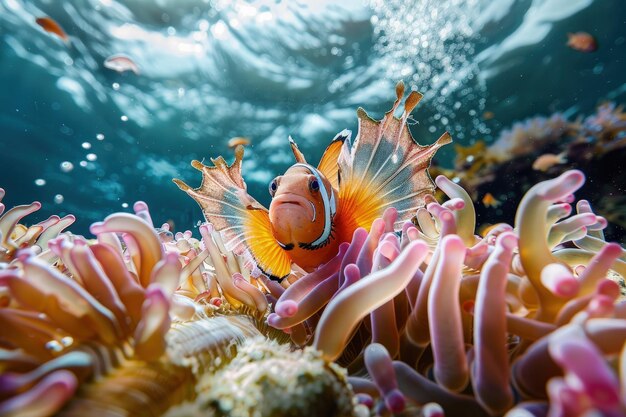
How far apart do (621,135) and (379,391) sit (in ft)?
32.4

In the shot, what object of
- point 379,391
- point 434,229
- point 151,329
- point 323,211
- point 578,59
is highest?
point 578,59

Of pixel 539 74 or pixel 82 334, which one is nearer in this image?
pixel 82 334

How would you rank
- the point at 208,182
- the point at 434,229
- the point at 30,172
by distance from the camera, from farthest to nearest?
1. the point at 30,172
2. the point at 208,182
3. the point at 434,229

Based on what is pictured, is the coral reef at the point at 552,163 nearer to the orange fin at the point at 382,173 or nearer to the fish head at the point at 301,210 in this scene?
the orange fin at the point at 382,173

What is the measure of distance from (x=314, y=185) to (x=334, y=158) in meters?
0.56

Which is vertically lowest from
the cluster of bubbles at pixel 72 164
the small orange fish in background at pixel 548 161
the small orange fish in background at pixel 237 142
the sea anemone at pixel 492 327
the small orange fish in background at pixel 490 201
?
the sea anemone at pixel 492 327

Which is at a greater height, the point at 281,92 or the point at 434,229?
the point at 281,92

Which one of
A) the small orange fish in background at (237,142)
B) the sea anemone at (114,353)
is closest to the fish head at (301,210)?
the sea anemone at (114,353)

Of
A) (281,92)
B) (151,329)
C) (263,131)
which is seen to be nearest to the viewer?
(151,329)

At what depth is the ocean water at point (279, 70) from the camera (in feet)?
32.8

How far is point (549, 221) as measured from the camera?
1.53m

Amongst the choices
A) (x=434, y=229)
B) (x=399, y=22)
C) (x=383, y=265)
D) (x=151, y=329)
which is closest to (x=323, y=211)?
(x=434, y=229)

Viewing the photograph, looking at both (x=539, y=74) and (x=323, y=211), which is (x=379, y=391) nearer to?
(x=323, y=211)

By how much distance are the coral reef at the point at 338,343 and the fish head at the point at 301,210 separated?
32.6 inches
